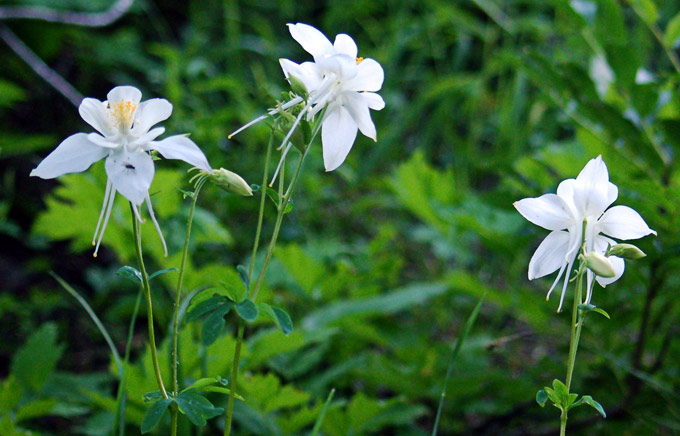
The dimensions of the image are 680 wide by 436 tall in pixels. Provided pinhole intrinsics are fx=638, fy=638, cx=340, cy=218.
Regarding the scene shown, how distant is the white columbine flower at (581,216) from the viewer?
919 millimetres

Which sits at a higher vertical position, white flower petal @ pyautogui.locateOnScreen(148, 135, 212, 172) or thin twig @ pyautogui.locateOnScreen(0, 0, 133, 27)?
thin twig @ pyautogui.locateOnScreen(0, 0, 133, 27)

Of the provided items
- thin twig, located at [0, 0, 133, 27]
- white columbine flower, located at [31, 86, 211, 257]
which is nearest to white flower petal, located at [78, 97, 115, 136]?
white columbine flower, located at [31, 86, 211, 257]

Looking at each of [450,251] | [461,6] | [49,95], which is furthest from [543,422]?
[461,6]

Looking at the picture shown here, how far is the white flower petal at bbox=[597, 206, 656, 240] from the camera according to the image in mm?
921

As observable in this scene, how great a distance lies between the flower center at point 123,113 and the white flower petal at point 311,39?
0.86 ft

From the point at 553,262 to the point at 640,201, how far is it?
2.14 feet

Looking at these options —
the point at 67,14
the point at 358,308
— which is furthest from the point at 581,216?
the point at 67,14

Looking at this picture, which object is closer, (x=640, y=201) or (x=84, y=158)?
(x=84, y=158)

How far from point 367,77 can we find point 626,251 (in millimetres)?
448

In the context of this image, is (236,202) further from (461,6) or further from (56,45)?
(461,6)

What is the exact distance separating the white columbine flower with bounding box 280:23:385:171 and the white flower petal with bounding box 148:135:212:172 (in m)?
0.17

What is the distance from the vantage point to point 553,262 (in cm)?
95

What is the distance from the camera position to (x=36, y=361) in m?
1.50

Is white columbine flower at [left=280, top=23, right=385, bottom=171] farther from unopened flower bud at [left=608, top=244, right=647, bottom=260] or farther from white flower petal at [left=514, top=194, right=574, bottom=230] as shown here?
unopened flower bud at [left=608, top=244, right=647, bottom=260]
